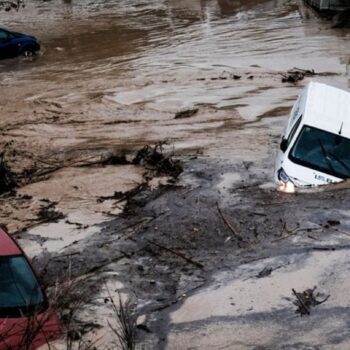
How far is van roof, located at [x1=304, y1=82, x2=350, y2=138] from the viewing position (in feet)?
35.5

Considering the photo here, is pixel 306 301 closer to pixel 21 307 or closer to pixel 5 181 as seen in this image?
pixel 21 307

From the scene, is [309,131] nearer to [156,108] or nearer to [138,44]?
[156,108]

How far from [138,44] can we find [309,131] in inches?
674

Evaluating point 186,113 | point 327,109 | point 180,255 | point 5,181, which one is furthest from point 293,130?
point 186,113

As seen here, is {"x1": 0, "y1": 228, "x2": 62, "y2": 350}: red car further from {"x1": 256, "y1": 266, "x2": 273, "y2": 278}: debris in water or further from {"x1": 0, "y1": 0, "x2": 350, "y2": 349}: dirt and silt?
{"x1": 256, "y1": 266, "x2": 273, "y2": 278}: debris in water

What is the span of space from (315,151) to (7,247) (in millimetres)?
5721

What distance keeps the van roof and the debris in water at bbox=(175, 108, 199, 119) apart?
17.0 feet

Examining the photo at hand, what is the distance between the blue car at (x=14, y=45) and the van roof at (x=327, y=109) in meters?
15.3

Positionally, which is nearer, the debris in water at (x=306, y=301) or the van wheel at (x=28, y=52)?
the debris in water at (x=306, y=301)

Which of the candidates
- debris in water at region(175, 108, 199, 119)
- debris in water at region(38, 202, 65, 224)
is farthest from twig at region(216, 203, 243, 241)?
debris in water at region(175, 108, 199, 119)

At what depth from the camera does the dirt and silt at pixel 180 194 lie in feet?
22.9

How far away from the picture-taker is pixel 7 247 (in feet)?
21.1

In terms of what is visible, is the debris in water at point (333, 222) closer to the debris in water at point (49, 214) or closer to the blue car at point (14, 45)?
the debris in water at point (49, 214)

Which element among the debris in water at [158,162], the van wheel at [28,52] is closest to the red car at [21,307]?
the debris in water at [158,162]
